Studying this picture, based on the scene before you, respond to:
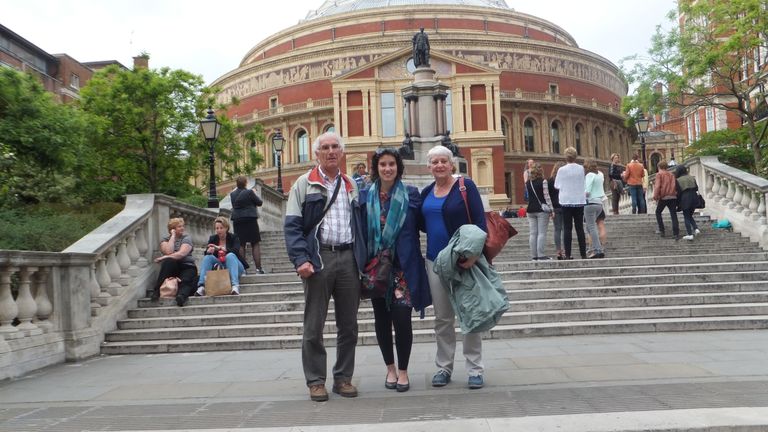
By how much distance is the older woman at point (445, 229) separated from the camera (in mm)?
5562

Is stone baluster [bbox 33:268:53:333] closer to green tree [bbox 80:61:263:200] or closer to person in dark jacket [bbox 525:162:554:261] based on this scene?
person in dark jacket [bbox 525:162:554:261]

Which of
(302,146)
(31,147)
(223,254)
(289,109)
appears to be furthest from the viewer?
(302,146)

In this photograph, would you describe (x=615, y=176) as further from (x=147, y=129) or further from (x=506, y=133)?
(x=506, y=133)

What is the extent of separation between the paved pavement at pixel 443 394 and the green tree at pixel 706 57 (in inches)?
1033

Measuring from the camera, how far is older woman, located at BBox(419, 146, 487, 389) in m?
5.56

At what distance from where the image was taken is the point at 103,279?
355 inches

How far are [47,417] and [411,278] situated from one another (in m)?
2.93

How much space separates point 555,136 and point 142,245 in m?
61.0

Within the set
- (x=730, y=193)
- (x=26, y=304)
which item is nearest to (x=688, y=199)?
(x=730, y=193)

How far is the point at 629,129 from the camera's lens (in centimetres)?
7712

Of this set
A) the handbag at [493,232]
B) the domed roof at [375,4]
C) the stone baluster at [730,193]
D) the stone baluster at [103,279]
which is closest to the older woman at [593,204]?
the stone baluster at [730,193]

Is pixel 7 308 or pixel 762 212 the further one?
pixel 762 212

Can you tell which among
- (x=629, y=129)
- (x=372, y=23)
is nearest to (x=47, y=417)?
(x=372, y=23)

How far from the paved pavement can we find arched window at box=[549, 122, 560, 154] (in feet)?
199
